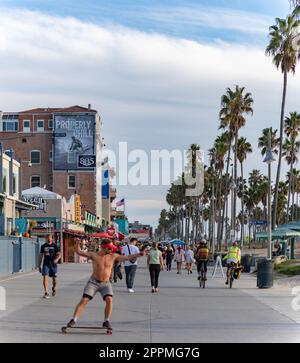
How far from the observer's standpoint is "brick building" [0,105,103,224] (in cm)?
9512

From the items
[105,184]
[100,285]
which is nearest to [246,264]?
[100,285]

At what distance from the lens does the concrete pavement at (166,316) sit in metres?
12.6

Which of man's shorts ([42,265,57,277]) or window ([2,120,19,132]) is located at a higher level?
window ([2,120,19,132])

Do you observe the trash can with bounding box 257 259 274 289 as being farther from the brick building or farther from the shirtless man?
the brick building

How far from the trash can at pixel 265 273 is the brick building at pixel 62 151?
68405mm

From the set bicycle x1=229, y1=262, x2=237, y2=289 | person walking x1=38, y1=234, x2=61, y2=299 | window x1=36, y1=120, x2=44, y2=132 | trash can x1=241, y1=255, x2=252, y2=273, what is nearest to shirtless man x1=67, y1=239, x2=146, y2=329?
person walking x1=38, y1=234, x2=61, y2=299

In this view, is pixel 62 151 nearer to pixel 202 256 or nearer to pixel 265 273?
pixel 202 256

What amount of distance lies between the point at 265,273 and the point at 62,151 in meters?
70.9

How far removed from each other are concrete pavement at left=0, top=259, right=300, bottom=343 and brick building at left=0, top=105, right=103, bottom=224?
71.2 m

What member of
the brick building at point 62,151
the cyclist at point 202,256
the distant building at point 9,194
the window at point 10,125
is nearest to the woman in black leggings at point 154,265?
the cyclist at point 202,256

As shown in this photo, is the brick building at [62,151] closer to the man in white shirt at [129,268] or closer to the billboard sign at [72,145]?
the billboard sign at [72,145]

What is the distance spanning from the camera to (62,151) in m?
94.9
